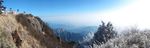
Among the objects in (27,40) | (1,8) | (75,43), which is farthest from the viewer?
(75,43)

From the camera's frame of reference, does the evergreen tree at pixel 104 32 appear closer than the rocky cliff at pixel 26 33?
No

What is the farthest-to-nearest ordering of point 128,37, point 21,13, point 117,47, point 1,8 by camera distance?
1. point 21,13
2. point 1,8
3. point 128,37
4. point 117,47

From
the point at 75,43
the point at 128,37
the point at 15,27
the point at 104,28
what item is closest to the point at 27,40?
the point at 15,27

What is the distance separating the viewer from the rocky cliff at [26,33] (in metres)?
42.0

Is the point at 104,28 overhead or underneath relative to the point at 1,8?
underneath

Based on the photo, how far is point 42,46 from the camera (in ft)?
164

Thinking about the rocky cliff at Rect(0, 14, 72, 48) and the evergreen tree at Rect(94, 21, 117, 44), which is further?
the evergreen tree at Rect(94, 21, 117, 44)

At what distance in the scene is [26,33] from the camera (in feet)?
158

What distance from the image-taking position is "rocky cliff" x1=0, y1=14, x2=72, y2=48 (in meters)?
42.0

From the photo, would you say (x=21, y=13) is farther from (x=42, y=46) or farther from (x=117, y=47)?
(x=117, y=47)

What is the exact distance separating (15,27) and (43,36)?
23.4 feet

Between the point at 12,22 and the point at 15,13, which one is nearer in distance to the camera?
the point at 12,22

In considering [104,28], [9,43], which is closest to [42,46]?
[9,43]

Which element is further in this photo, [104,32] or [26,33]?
[104,32]
